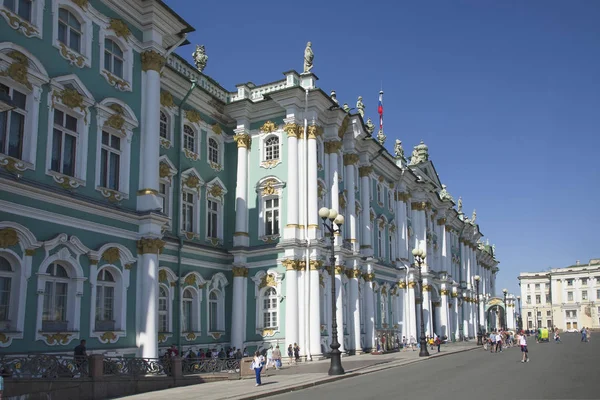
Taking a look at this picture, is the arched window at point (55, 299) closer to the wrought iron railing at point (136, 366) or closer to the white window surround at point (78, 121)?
the wrought iron railing at point (136, 366)

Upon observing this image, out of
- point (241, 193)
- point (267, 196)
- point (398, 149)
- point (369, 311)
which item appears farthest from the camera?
point (398, 149)

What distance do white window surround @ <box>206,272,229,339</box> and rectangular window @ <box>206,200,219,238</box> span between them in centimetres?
236

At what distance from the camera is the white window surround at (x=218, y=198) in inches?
1427

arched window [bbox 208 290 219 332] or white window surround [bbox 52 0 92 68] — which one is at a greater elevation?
white window surround [bbox 52 0 92 68]

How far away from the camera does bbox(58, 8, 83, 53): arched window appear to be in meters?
23.8

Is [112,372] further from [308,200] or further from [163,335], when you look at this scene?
[308,200]

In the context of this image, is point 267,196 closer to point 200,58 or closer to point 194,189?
point 194,189

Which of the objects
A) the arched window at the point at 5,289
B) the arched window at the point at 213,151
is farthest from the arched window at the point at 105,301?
the arched window at the point at 213,151

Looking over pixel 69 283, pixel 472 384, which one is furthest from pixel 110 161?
pixel 472 384

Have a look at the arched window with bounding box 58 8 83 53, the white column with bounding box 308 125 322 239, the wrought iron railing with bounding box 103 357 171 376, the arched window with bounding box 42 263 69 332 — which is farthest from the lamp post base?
the arched window with bounding box 58 8 83 53

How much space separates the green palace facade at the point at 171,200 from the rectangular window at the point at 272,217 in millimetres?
88

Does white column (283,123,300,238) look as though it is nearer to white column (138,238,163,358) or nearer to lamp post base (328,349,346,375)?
lamp post base (328,349,346,375)

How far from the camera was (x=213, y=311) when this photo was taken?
118ft

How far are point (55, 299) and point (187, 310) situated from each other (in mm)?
11701
